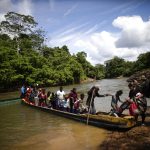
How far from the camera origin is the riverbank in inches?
368

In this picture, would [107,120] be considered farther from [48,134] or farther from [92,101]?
[48,134]

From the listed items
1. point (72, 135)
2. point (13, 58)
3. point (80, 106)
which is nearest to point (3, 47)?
point (13, 58)

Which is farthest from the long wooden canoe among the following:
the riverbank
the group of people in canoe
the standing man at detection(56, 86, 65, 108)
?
the standing man at detection(56, 86, 65, 108)

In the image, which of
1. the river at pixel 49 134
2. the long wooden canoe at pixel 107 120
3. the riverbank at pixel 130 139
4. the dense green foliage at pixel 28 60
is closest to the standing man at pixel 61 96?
the river at pixel 49 134

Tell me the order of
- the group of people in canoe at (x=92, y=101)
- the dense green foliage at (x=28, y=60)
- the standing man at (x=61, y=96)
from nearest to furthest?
the group of people in canoe at (x=92, y=101) → the standing man at (x=61, y=96) → the dense green foliage at (x=28, y=60)

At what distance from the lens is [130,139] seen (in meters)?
10.2

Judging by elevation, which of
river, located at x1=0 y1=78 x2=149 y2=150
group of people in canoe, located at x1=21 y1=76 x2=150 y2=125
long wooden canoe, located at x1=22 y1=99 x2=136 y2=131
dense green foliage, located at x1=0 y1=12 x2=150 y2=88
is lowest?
river, located at x1=0 y1=78 x2=149 y2=150

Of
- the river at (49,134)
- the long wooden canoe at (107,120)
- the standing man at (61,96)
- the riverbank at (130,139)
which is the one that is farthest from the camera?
the standing man at (61,96)

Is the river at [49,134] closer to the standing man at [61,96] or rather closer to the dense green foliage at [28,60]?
the standing man at [61,96]

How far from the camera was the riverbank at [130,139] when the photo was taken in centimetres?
935

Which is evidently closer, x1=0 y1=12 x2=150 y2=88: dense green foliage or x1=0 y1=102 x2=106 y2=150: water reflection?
x1=0 y1=102 x2=106 y2=150: water reflection

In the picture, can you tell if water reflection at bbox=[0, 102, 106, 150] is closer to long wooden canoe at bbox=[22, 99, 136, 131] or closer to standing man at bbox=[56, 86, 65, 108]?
long wooden canoe at bbox=[22, 99, 136, 131]

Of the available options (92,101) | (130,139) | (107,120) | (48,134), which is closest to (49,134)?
(48,134)

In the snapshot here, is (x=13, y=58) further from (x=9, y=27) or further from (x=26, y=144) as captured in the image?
(x=26, y=144)
